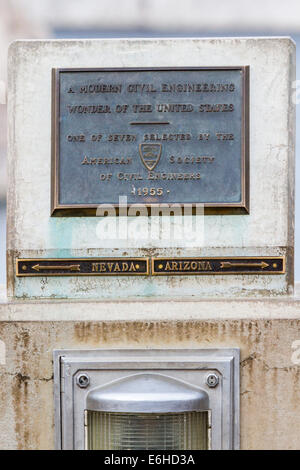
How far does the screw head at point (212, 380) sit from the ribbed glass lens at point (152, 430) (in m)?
0.21

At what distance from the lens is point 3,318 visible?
502 centimetres

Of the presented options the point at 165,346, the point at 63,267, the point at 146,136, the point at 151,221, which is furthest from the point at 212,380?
the point at 146,136

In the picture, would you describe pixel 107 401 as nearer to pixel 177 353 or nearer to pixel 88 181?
pixel 177 353

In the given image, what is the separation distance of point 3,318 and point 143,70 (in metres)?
2.17

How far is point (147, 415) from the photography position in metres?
4.83

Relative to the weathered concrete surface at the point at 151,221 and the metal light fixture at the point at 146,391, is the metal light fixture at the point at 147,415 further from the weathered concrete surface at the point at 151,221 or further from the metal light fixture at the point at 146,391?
the weathered concrete surface at the point at 151,221

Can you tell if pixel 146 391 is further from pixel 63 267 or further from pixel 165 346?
pixel 63 267

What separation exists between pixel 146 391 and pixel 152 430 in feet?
0.96

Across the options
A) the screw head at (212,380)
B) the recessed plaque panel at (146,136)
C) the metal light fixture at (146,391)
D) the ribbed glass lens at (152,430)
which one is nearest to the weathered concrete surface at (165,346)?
the metal light fixture at (146,391)

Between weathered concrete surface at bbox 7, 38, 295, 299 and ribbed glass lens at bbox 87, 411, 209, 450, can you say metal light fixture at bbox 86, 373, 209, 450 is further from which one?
weathered concrete surface at bbox 7, 38, 295, 299

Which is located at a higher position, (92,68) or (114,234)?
(92,68)

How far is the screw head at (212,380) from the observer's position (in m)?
4.91

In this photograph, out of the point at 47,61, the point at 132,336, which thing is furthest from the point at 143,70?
the point at 132,336

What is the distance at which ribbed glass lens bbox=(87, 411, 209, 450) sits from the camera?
486 cm
